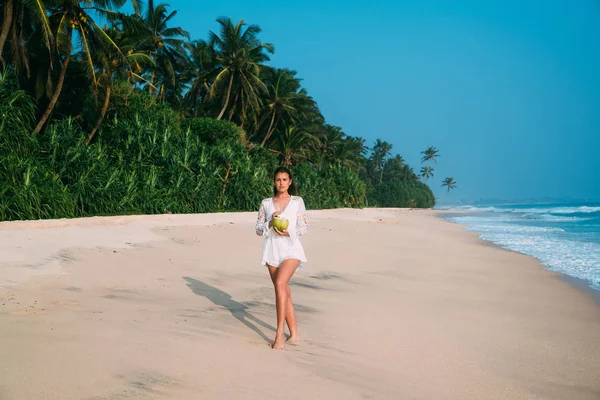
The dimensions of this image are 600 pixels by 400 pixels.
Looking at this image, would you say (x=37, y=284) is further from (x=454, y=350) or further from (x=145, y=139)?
(x=145, y=139)

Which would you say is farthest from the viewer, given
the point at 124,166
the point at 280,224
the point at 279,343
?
the point at 124,166

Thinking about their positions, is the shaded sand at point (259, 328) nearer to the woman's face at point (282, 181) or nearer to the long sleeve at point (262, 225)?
the long sleeve at point (262, 225)

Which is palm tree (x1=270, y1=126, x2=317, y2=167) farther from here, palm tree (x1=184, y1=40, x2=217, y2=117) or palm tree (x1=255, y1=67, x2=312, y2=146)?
palm tree (x1=184, y1=40, x2=217, y2=117)

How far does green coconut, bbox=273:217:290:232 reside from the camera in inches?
153

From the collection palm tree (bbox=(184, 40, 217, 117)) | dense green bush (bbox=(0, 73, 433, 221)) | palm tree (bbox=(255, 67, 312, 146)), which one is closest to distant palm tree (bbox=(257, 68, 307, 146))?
palm tree (bbox=(255, 67, 312, 146))

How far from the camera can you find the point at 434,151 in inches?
4525

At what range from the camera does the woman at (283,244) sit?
3.90 metres

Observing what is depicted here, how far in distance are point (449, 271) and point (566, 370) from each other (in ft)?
16.3

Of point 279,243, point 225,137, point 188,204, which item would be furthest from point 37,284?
point 225,137

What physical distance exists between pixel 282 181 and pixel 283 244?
20.3 inches

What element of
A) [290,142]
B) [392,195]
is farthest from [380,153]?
[290,142]

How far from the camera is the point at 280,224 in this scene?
153 inches

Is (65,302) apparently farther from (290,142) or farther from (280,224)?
(290,142)

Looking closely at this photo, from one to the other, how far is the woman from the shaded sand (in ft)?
0.99
